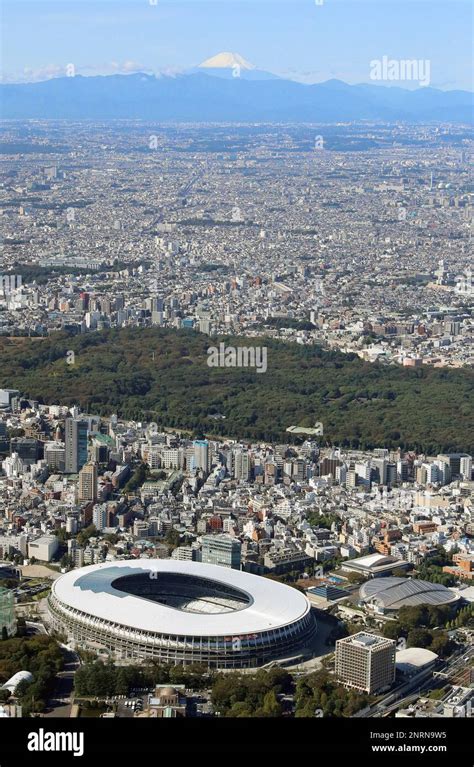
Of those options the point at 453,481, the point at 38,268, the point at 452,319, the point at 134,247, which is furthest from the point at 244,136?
the point at 453,481

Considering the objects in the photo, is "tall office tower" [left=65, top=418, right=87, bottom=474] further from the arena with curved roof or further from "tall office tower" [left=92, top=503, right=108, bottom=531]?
the arena with curved roof

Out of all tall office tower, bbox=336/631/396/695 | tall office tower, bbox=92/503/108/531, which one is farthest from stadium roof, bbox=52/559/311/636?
tall office tower, bbox=92/503/108/531

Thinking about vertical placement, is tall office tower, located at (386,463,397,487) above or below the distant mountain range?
below

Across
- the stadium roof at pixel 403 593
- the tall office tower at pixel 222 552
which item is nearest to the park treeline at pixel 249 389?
the tall office tower at pixel 222 552

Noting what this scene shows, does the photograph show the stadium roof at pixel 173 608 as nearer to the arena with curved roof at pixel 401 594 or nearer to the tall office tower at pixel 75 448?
the arena with curved roof at pixel 401 594

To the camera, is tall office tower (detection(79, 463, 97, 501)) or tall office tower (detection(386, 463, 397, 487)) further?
tall office tower (detection(386, 463, 397, 487))

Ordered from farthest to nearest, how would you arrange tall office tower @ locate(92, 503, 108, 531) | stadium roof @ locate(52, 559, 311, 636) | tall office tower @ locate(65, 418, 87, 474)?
tall office tower @ locate(65, 418, 87, 474) → tall office tower @ locate(92, 503, 108, 531) → stadium roof @ locate(52, 559, 311, 636)
